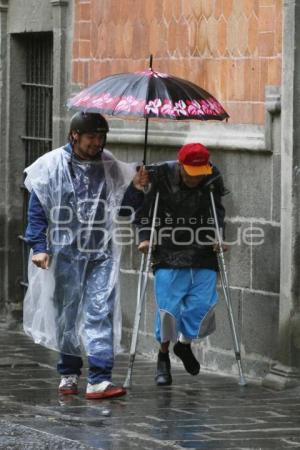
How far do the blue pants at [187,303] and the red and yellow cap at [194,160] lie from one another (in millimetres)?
713

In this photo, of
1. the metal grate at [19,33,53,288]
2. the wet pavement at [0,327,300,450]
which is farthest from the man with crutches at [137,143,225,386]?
the metal grate at [19,33,53,288]

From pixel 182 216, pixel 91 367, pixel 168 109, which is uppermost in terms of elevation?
pixel 168 109

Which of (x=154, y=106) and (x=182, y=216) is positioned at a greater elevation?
(x=154, y=106)

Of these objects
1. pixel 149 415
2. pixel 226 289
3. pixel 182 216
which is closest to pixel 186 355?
pixel 226 289

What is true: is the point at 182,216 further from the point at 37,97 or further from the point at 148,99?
the point at 37,97

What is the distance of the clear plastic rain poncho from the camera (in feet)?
35.0

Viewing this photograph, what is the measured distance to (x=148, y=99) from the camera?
10.5 metres

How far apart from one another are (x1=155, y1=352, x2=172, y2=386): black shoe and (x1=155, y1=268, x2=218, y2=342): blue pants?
195 millimetres

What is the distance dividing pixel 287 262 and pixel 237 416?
1.56 meters

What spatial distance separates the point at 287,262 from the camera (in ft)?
35.9

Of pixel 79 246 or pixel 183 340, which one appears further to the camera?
pixel 183 340

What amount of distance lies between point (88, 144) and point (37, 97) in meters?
4.83

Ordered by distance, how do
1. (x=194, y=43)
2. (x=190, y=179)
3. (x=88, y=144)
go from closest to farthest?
(x=88, y=144) < (x=190, y=179) < (x=194, y=43)

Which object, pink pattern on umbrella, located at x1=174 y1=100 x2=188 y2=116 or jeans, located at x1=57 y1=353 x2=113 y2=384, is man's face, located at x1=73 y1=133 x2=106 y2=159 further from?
jeans, located at x1=57 y1=353 x2=113 y2=384
